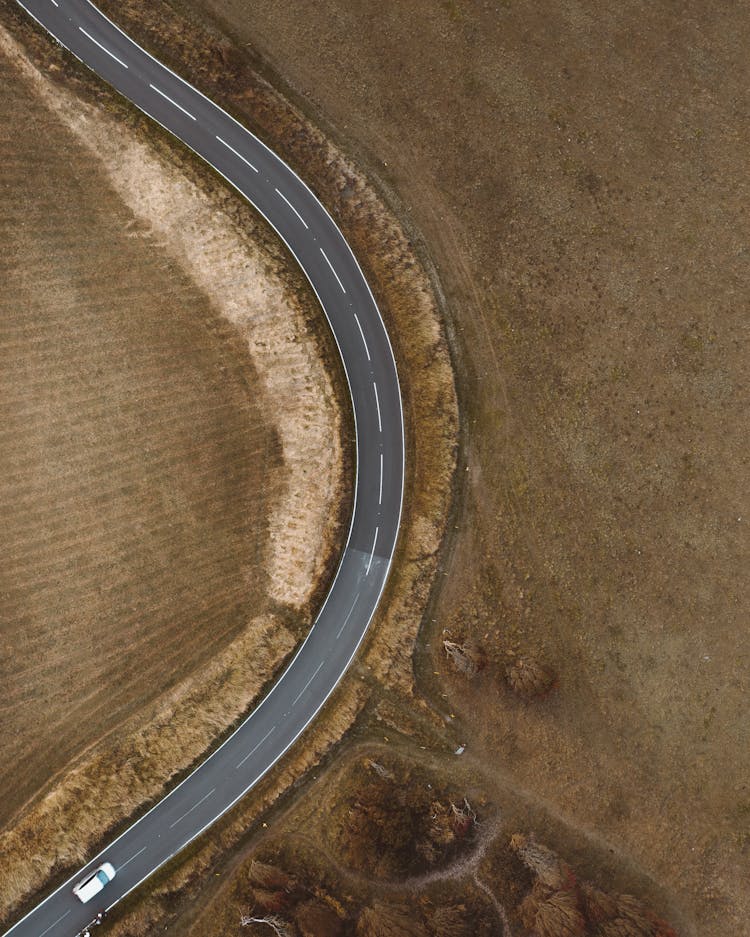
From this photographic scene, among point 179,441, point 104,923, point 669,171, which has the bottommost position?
point 104,923

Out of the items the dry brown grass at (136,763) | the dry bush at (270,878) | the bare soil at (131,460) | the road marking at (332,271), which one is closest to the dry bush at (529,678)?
the bare soil at (131,460)

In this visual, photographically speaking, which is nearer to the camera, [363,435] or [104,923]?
[104,923]

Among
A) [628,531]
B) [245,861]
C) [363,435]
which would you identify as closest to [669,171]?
[628,531]

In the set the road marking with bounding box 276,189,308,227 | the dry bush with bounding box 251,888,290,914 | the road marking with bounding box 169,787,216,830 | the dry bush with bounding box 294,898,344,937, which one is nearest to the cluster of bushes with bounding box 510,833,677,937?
the dry bush with bounding box 294,898,344,937

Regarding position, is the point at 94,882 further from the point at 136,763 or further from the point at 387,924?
the point at 387,924

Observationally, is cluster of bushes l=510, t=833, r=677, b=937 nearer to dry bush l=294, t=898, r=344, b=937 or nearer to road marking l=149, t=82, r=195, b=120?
dry bush l=294, t=898, r=344, b=937

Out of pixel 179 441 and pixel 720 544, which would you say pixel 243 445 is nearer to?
pixel 179 441
